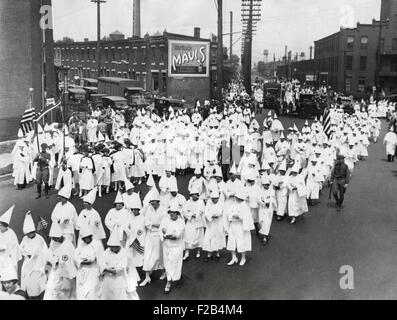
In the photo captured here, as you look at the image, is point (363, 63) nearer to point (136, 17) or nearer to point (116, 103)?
point (136, 17)

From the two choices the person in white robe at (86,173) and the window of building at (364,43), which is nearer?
the person in white robe at (86,173)

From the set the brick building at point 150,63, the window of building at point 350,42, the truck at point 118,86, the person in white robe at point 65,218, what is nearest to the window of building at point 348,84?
the window of building at point 350,42

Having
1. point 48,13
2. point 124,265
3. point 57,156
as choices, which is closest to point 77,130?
point 57,156

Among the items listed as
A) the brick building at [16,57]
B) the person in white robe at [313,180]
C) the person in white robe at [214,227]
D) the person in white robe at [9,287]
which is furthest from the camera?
the brick building at [16,57]

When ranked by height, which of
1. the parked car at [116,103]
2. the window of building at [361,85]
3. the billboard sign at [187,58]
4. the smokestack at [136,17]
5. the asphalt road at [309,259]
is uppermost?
the smokestack at [136,17]

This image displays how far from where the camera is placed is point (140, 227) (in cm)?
878

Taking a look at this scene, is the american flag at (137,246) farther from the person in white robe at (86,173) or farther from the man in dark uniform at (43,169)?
the man in dark uniform at (43,169)

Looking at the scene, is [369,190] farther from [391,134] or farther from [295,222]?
[391,134]

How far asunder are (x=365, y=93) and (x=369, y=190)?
35.5 metres

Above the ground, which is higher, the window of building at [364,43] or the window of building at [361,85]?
the window of building at [364,43]

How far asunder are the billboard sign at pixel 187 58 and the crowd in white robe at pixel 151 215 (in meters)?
21.1

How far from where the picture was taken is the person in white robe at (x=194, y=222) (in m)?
9.53

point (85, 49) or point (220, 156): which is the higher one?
point (85, 49)

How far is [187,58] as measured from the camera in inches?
1502
